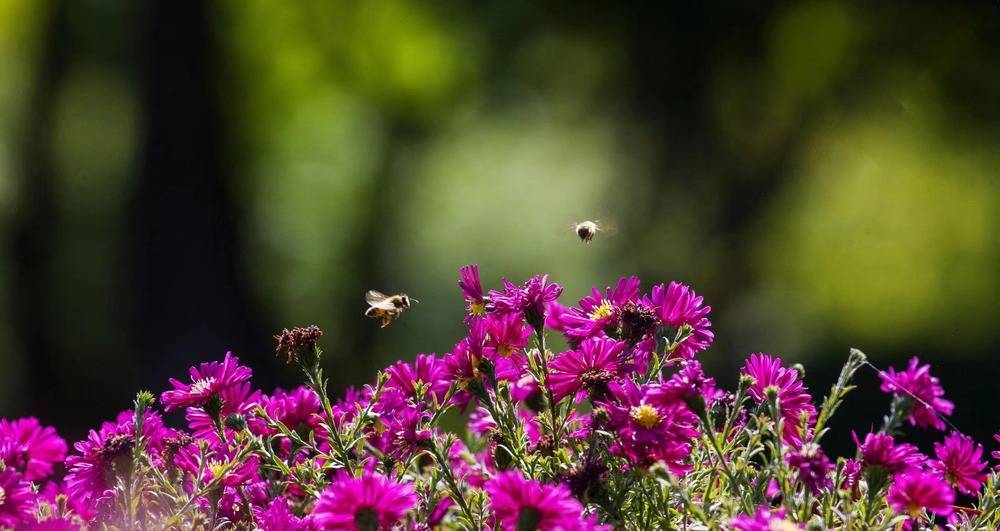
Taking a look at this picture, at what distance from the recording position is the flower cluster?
4.21ft

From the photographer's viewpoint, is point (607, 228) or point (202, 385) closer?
point (202, 385)

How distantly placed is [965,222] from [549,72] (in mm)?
3649

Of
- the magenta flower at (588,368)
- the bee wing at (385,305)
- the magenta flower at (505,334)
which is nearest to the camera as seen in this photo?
the magenta flower at (588,368)

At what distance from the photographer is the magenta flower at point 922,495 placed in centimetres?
128

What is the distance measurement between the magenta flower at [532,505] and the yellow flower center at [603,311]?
1.50 feet

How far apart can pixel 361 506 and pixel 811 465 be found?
52 centimetres

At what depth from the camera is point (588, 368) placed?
1.44 meters

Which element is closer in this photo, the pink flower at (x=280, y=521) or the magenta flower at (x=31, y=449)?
the pink flower at (x=280, y=521)

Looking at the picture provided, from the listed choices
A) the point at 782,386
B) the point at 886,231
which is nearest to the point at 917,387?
the point at 782,386

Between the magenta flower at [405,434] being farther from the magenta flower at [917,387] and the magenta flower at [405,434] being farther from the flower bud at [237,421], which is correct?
the magenta flower at [917,387]

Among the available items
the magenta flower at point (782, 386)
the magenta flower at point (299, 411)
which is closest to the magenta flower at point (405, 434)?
the magenta flower at point (299, 411)

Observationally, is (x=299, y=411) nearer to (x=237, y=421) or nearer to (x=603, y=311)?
(x=237, y=421)

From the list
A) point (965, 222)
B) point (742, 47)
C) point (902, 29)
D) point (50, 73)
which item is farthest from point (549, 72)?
point (50, 73)

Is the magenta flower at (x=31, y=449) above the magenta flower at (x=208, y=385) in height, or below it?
below
